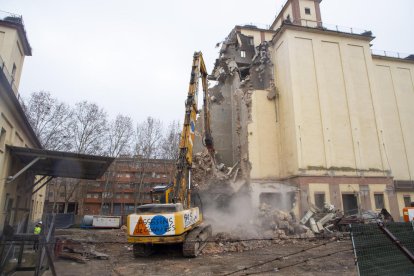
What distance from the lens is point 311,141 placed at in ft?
81.9

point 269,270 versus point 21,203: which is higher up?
point 21,203

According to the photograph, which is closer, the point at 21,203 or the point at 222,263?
the point at 222,263

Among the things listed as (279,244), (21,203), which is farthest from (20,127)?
(279,244)

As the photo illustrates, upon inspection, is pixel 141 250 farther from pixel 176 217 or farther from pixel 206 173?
pixel 206 173

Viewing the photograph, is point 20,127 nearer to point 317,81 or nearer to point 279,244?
point 279,244

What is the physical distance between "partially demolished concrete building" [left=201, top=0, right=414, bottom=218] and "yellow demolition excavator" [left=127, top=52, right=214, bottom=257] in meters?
12.5

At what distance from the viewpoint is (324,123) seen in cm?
2562

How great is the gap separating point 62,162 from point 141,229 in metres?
6.99

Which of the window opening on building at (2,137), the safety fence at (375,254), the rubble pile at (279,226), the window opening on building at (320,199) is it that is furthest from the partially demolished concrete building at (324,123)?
the window opening on building at (2,137)

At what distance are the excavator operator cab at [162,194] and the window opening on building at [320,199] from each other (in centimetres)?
1465

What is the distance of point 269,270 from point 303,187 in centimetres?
1539

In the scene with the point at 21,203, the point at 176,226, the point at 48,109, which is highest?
the point at 48,109

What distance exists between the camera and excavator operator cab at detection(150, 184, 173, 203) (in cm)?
1295

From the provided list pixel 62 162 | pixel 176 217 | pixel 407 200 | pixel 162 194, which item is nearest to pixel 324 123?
pixel 407 200
